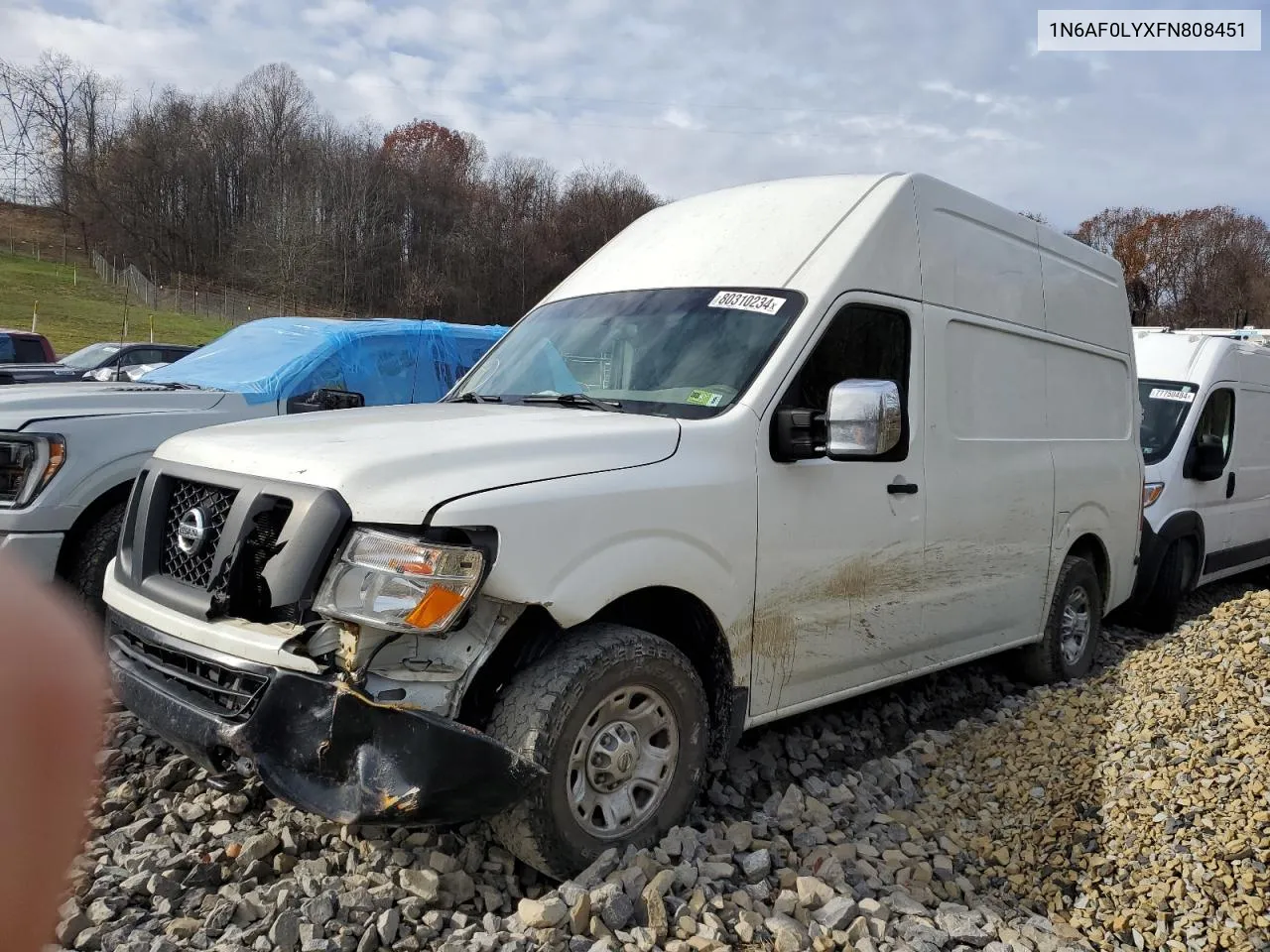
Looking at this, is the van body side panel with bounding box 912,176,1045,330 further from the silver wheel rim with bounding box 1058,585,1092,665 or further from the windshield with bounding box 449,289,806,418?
the silver wheel rim with bounding box 1058,585,1092,665

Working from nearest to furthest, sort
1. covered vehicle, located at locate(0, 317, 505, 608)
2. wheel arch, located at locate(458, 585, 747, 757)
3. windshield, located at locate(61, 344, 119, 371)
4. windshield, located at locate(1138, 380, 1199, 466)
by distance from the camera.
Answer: wheel arch, located at locate(458, 585, 747, 757) < covered vehicle, located at locate(0, 317, 505, 608) < windshield, located at locate(1138, 380, 1199, 466) < windshield, located at locate(61, 344, 119, 371)

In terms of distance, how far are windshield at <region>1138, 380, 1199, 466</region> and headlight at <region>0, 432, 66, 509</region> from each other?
741 cm

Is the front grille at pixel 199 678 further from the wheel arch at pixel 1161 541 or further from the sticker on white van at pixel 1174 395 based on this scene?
the sticker on white van at pixel 1174 395

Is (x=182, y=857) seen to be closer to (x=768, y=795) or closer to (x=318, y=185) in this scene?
(x=768, y=795)

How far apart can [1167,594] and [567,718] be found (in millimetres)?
6304

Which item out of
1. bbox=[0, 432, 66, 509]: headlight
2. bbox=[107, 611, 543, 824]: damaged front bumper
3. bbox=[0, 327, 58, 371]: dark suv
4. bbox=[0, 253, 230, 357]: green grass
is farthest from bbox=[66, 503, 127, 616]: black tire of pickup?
bbox=[0, 253, 230, 357]: green grass

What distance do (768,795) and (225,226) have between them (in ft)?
227

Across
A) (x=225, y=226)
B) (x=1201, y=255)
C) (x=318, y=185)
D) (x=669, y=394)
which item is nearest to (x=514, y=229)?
(x=318, y=185)

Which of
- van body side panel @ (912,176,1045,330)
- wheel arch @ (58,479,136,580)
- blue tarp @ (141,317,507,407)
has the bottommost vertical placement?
wheel arch @ (58,479,136,580)

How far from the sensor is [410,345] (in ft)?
27.1

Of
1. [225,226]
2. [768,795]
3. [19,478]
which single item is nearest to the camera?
[768,795]

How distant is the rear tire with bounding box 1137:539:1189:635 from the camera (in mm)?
7430

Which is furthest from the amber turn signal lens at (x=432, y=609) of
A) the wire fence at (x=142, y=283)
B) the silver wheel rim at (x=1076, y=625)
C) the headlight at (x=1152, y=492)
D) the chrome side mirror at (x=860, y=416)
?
the wire fence at (x=142, y=283)

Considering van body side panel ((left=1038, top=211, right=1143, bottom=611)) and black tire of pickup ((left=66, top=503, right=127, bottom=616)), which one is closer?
black tire of pickup ((left=66, top=503, right=127, bottom=616))
